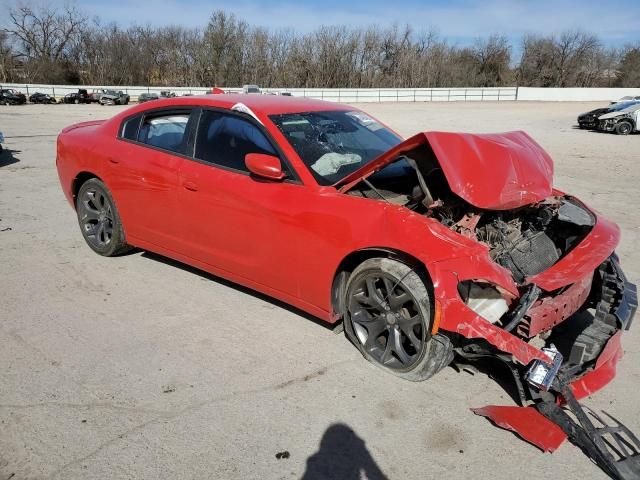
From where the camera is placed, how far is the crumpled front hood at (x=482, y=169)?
3205mm

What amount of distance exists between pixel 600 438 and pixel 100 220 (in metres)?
4.60

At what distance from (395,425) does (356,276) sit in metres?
0.94

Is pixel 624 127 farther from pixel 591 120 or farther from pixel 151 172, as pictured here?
pixel 151 172

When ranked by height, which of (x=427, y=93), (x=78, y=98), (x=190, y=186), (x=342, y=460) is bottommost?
(x=342, y=460)

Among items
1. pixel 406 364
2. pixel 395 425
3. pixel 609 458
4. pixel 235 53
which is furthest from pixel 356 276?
pixel 235 53

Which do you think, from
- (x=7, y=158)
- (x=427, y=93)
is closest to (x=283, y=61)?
(x=427, y=93)

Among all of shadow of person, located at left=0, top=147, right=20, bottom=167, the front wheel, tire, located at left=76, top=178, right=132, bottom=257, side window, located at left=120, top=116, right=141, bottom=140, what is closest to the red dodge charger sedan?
side window, located at left=120, top=116, right=141, bottom=140

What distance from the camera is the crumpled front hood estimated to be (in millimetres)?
3205

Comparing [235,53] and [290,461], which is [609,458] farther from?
[235,53]

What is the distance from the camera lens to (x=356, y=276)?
338cm

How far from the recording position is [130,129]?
4875 mm

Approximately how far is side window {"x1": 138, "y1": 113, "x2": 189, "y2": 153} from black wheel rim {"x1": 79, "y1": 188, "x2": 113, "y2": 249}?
0.81 meters

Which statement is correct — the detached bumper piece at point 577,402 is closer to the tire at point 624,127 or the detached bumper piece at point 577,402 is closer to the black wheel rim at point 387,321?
the black wheel rim at point 387,321

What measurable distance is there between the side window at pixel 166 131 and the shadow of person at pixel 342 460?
2.64m
